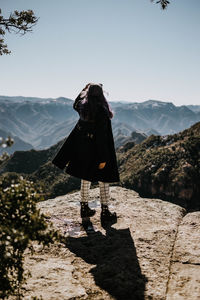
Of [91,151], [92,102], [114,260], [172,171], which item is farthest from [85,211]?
[172,171]

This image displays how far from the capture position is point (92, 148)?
5.23 meters

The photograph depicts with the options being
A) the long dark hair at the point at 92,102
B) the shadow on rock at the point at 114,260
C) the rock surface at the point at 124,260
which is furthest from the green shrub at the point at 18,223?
the long dark hair at the point at 92,102

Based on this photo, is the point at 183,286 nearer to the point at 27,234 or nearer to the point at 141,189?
the point at 27,234

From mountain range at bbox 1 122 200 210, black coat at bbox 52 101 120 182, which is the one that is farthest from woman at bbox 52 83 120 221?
mountain range at bbox 1 122 200 210

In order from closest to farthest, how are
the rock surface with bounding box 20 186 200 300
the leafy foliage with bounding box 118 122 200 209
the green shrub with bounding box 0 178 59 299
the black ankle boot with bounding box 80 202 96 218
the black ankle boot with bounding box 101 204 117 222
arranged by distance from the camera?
the green shrub with bounding box 0 178 59 299
the rock surface with bounding box 20 186 200 300
the black ankle boot with bounding box 101 204 117 222
the black ankle boot with bounding box 80 202 96 218
the leafy foliage with bounding box 118 122 200 209

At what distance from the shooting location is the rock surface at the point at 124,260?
3.01 meters

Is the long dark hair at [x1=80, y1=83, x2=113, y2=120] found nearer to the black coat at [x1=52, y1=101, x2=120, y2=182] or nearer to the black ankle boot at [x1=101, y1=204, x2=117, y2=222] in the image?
the black coat at [x1=52, y1=101, x2=120, y2=182]

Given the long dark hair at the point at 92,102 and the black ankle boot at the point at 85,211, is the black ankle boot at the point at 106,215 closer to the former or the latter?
the black ankle boot at the point at 85,211

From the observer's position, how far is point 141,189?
42688 mm

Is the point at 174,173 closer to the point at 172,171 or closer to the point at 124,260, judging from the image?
the point at 172,171

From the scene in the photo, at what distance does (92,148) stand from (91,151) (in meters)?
0.07

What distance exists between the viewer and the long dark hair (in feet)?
16.4

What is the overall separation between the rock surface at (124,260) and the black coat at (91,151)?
1.06m

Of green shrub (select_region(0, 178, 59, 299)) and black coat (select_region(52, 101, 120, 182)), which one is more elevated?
black coat (select_region(52, 101, 120, 182))
